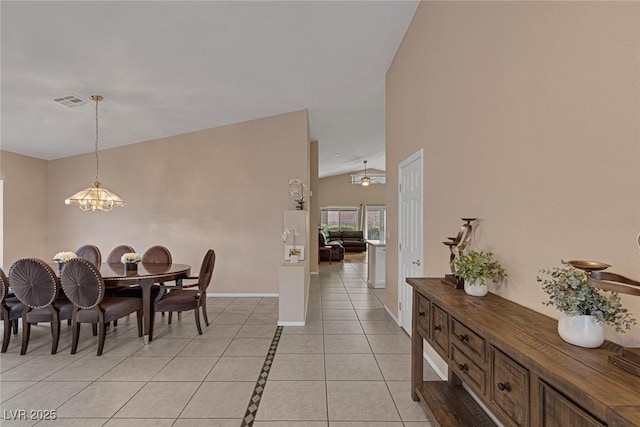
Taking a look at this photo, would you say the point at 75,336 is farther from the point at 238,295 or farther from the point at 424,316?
the point at 424,316

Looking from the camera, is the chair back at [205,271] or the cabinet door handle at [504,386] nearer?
the cabinet door handle at [504,386]

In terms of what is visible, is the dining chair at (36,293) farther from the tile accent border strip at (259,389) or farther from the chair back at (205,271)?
the tile accent border strip at (259,389)

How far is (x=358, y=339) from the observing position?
3613 mm

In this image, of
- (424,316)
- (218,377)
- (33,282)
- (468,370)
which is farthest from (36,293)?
(468,370)

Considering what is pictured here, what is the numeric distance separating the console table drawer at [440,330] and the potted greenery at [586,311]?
746 mm

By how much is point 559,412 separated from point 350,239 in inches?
489

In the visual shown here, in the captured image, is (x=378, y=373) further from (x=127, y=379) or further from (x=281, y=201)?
(x=281, y=201)

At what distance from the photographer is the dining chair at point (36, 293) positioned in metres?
3.14

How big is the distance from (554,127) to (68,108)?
216 inches

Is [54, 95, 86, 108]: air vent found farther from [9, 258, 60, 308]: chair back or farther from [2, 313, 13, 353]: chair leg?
[2, 313, 13, 353]: chair leg

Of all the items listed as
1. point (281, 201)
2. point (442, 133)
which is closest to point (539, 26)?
point (442, 133)

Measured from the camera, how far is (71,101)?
4.03 m

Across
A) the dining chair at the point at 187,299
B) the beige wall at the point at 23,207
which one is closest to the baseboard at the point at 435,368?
the dining chair at the point at 187,299

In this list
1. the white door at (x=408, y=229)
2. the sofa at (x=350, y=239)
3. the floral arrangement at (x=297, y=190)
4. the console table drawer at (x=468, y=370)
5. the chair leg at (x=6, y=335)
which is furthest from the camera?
the sofa at (x=350, y=239)
